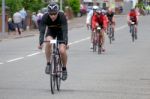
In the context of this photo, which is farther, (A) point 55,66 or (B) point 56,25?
(B) point 56,25

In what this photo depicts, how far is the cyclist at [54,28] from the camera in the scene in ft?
43.0

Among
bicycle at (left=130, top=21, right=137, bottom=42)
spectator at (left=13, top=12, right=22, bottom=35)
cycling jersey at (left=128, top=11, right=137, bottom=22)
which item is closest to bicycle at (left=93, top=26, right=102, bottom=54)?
cycling jersey at (left=128, top=11, right=137, bottom=22)

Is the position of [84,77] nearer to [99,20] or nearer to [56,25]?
[56,25]

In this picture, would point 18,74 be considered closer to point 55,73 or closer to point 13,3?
point 55,73

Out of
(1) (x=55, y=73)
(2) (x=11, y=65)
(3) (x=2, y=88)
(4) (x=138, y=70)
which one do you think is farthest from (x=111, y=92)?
(2) (x=11, y=65)

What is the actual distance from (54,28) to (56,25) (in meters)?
0.13

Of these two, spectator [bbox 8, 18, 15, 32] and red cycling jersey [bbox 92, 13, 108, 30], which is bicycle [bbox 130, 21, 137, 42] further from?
spectator [bbox 8, 18, 15, 32]

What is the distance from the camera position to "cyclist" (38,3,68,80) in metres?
13.1

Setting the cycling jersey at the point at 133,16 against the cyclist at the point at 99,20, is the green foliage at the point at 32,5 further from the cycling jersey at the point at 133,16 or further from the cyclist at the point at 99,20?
the cyclist at the point at 99,20

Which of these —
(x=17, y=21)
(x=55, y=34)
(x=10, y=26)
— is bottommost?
(x=10, y=26)

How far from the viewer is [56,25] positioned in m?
13.4

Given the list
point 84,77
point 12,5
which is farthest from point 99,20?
point 12,5

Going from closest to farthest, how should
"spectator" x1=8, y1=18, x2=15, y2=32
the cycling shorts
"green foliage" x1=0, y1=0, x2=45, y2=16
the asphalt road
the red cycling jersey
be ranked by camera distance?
the asphalt road → the cycling shorts → the red cycling jersey → "spectator" x1=8, y1=18, x2=15, y2=32 → "green foliage" x1=0, y1=0, x2=45, y2=16

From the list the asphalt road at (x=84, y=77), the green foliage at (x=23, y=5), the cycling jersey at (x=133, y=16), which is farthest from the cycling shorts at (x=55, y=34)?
the green foliage at (x=23, y=5)
